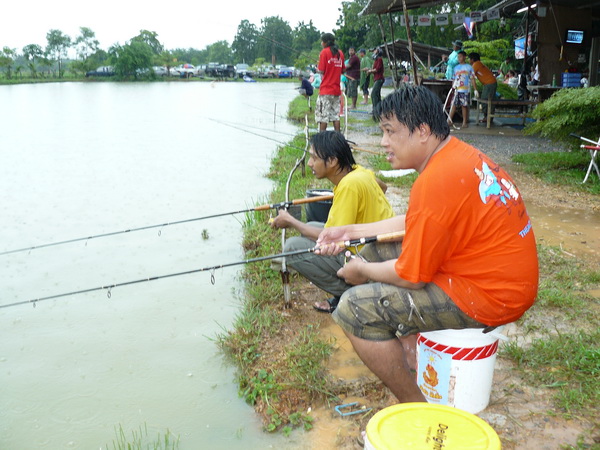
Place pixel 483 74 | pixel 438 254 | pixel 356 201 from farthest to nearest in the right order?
pixel 483 74 < pixel 356 201 < pixel 438 254

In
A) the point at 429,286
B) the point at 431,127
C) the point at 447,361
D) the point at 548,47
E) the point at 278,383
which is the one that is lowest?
the point at 278,383

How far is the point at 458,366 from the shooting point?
2.37 metres

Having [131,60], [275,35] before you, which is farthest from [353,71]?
[275,35]

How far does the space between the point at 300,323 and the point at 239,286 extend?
129 centimetres

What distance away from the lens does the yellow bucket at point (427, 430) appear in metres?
1.62

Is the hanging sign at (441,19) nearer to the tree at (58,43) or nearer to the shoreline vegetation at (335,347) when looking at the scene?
the shoreline vegetation at (335,347)

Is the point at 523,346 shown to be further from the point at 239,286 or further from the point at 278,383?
the point at 239,286

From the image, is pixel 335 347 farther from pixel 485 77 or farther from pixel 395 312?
pixel 485 77

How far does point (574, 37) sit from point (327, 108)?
6.47m

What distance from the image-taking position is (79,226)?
6844mm

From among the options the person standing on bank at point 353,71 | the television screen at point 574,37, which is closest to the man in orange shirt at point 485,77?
the television screen at point 574,37

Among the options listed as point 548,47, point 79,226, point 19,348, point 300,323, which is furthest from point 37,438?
point 548,47

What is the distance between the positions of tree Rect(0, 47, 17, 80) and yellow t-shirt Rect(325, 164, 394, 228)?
60075mm

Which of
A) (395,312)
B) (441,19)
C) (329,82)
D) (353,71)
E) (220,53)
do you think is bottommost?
(395,312)
